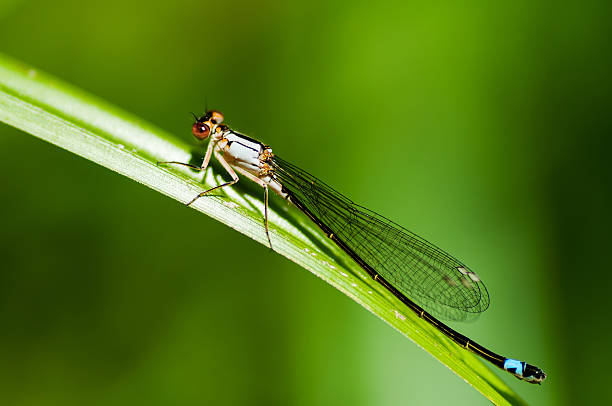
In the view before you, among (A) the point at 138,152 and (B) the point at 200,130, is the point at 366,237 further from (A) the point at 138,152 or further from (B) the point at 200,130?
(A) the point at 138,152

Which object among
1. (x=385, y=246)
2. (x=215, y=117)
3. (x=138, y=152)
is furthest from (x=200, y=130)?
(x=385, y=246)

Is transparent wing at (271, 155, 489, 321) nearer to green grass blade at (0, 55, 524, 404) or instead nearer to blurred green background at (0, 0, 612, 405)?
blurred green background at (0, 0, 612, 405)

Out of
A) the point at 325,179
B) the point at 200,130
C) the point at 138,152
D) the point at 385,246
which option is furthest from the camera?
the point at 325,179

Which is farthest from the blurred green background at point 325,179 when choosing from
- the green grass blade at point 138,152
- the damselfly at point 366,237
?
the green grass blade at point 138,152

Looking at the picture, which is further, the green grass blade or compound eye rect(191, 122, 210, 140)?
compound eye rect(191, 122, 210, 140)

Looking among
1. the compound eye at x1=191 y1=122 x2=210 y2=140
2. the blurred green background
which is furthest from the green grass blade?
the blurred green background

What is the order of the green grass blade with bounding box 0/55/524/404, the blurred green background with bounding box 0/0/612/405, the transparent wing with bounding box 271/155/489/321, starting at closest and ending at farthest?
1. the green grass blade with bounding box 0/55/524/404
2. the blurred green background with bounding box 0/0/612/405
3. the transparent wing with bounding box 271/155/489/321
